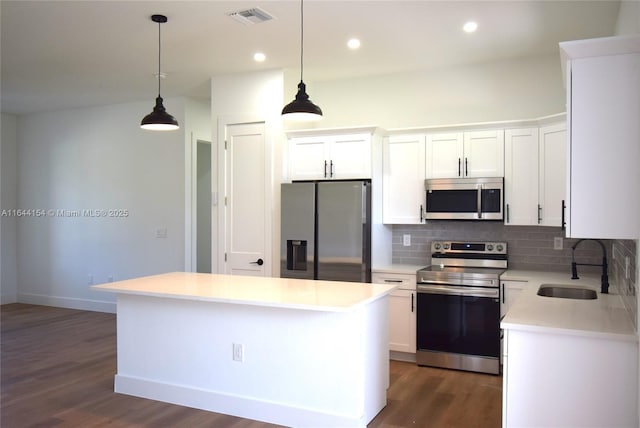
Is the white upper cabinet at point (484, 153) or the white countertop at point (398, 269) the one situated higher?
the white upper cabinet at point (484, 153)

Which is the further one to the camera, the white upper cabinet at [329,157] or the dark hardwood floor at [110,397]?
the white upper cabinet at [329,157]

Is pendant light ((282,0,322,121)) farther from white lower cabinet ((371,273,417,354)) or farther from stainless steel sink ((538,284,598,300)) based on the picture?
stainless steel sink ((538,284,598,300))

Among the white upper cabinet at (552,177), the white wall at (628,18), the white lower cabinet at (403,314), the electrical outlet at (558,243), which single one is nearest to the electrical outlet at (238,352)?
the white lower cabinet at (403,314)

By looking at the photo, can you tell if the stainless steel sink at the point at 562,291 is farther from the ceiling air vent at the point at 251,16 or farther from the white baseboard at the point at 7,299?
the white baseboard at the point at 7,299

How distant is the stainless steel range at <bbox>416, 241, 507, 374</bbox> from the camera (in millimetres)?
4359

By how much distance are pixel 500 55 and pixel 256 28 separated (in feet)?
7.35

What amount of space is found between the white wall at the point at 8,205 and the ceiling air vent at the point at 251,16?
5718mm

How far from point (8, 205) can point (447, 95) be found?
6.70 metres

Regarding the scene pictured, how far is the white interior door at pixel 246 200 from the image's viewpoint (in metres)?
5.16

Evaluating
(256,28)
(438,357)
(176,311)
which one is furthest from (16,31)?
(438,357)

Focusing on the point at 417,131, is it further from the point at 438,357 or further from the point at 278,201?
the point at 438,357

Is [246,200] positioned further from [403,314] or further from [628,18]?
[628,18]

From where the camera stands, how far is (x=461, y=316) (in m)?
4.46

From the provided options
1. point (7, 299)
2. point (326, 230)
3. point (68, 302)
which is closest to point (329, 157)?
point (326, 230)
